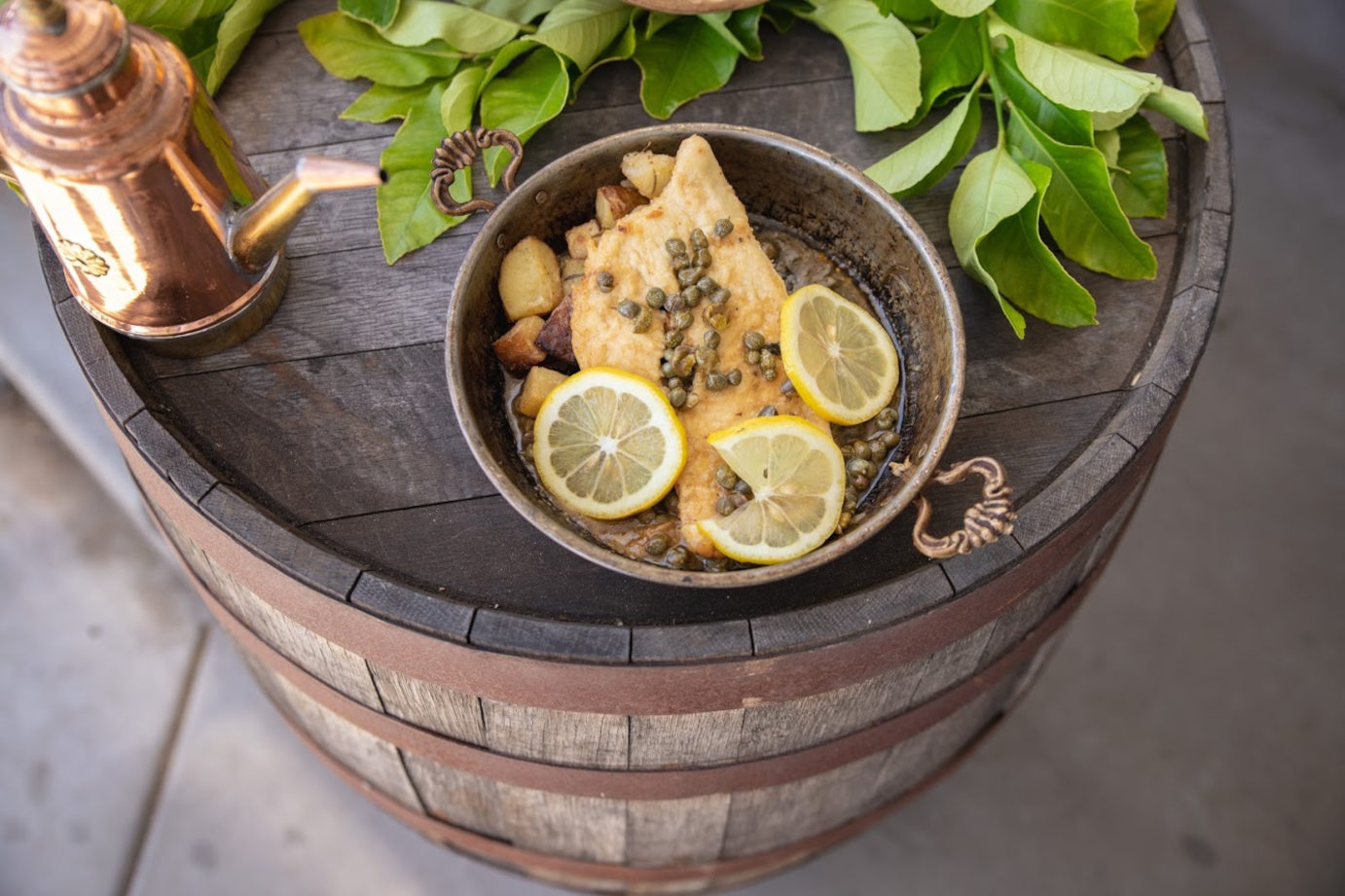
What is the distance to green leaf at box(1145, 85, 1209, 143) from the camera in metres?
1.44

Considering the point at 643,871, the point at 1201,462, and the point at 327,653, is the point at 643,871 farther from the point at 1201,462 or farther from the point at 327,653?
the point at 1201,462

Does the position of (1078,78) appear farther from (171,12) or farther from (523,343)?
(171,12)

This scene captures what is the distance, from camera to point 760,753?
139 cm

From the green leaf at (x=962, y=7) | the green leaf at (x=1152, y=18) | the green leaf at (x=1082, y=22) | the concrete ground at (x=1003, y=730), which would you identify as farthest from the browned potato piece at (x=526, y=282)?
the concrete ground at (x=1003, y=730)

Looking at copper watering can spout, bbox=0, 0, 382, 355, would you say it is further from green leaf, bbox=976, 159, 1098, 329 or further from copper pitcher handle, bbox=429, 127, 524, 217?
green leaf, bbox=976, 159, 1098, 329

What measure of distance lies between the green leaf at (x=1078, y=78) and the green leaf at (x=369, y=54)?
28.7 inches

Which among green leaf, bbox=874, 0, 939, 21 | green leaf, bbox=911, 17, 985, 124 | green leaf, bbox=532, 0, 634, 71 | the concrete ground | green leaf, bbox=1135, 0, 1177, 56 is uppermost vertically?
green leaf, bbox=1135, 0, 1177, 56

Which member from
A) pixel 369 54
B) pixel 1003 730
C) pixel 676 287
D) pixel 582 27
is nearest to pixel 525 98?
pixel 582 27

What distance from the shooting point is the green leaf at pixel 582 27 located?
1461 mm

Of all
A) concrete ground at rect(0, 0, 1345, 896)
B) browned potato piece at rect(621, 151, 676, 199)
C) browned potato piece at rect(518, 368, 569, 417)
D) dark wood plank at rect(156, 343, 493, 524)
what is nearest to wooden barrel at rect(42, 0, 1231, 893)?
dark wood plank at rect(156, 343, 493, 524)

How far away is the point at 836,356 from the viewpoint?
4.19 ft

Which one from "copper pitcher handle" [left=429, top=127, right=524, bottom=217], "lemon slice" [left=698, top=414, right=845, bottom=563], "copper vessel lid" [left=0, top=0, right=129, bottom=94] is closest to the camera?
"copper vessel lid" [left=0, top=0, right=129, bottom=94]

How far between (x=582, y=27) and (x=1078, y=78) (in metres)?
0.62

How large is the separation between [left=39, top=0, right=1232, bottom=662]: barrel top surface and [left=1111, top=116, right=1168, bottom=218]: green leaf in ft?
0.09
